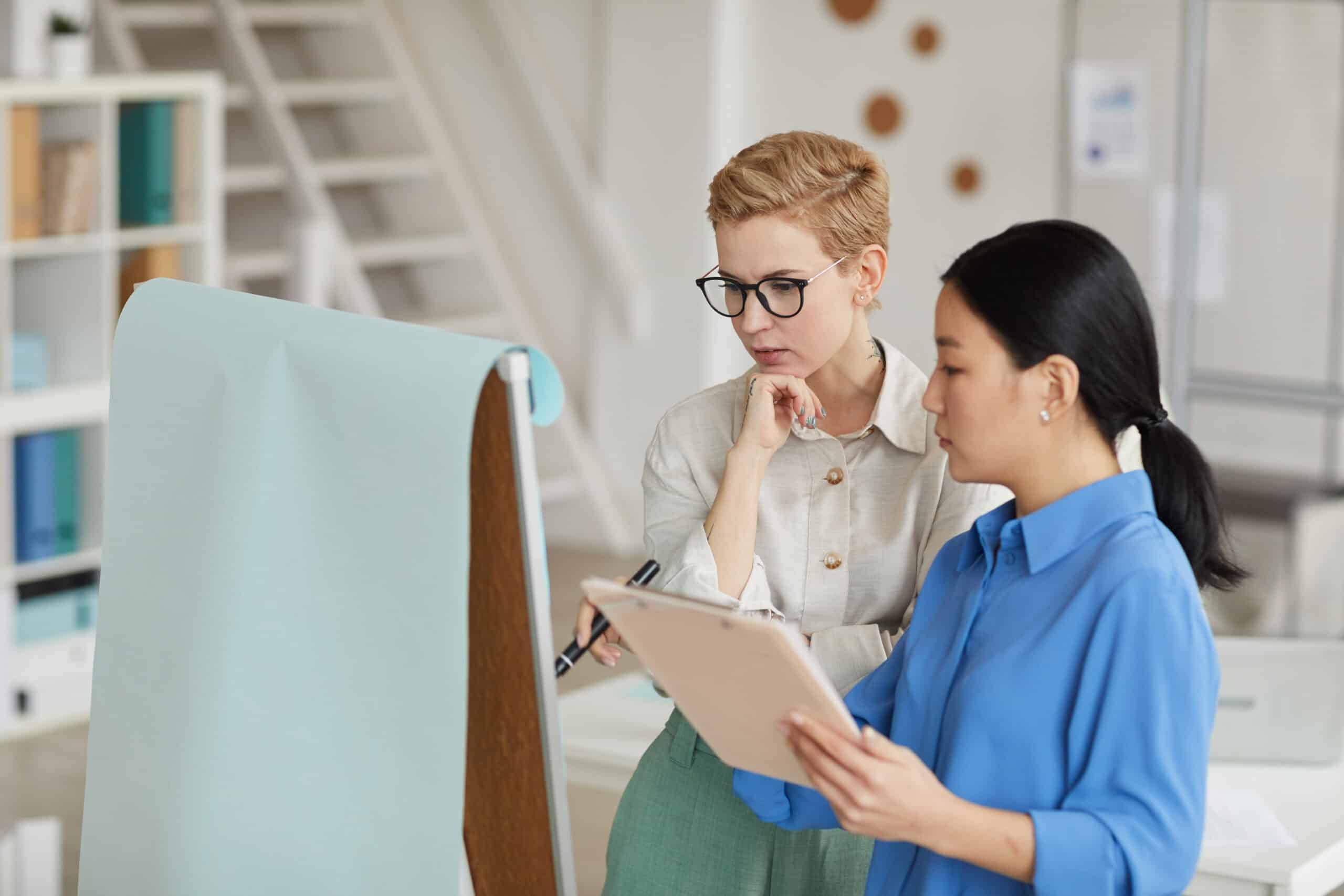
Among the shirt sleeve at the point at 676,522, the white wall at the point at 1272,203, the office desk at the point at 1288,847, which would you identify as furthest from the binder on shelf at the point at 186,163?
the office desk at the point at 1288,847

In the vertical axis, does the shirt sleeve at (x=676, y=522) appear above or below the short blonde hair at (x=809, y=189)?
below

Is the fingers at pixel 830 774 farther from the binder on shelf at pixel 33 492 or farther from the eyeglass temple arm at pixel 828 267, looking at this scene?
the binder on shelf at pixel 33 492

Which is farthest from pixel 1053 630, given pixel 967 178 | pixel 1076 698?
pixel 967 178

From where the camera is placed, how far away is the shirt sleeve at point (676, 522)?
6.07ft

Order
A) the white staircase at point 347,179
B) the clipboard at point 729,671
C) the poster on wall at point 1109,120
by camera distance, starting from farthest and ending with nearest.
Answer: the white staircase at point 347,179, the poster on wall at point 1109,120, the clipboard at point 729,671

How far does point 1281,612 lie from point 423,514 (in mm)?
4710

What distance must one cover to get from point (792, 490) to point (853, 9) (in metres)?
4.87

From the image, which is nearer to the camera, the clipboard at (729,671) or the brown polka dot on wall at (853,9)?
the clipboard at (729,671)

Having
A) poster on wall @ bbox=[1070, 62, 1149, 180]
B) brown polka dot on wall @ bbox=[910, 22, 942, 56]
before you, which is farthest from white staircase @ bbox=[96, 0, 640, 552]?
poster on wall @ bbox=[1070, 62, 1149, 180]

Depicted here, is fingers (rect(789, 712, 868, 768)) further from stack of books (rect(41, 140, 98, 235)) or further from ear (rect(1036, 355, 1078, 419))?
stack of books (rect(41, 140, 98, 235))

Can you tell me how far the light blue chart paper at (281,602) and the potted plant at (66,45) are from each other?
357 centimetres

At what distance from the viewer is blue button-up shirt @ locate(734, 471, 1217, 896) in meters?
1.35

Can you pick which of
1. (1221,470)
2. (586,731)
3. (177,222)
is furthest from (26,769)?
(1221,470)

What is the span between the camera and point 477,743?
5.20ft
